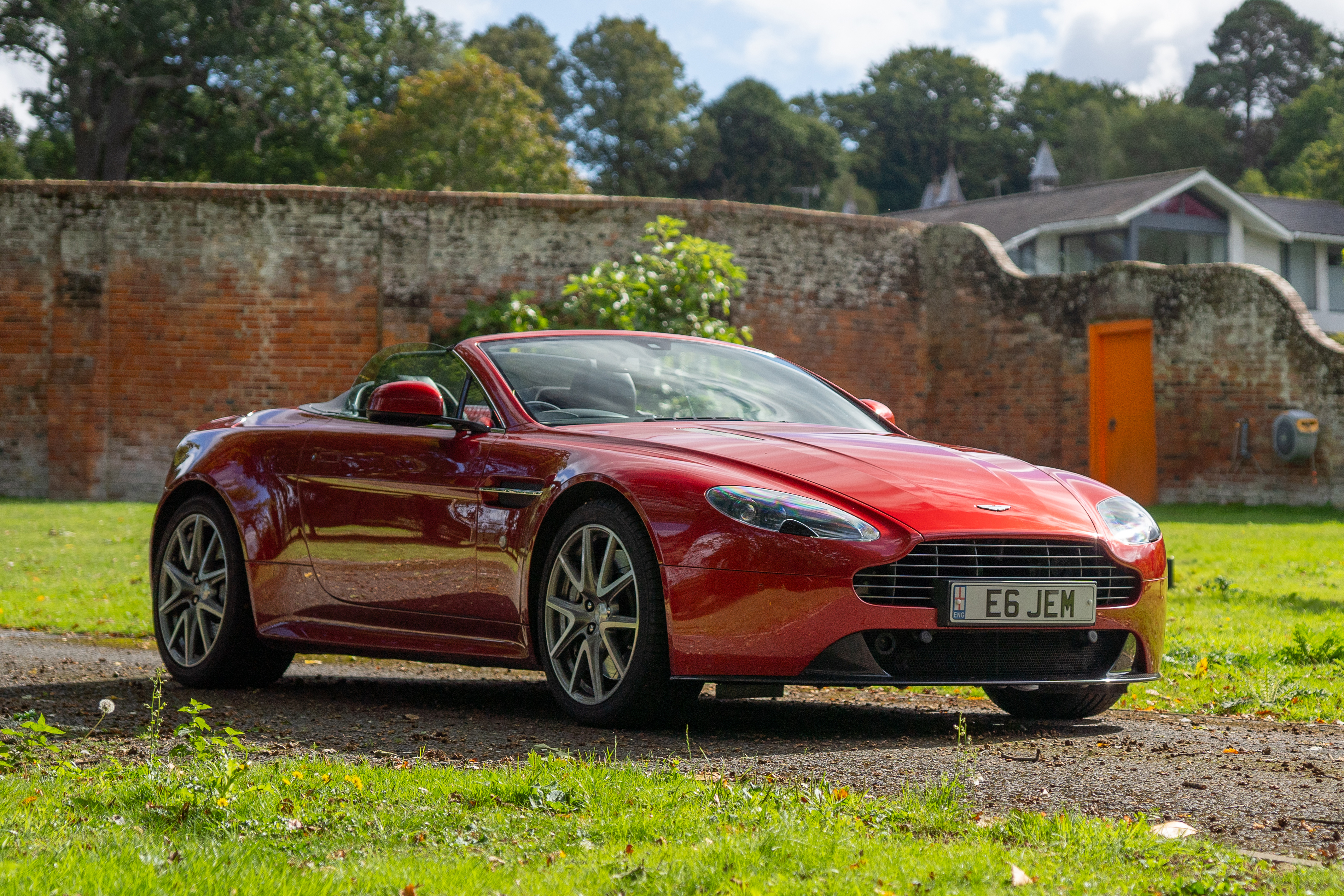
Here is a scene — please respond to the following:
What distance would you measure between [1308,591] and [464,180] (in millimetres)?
34543

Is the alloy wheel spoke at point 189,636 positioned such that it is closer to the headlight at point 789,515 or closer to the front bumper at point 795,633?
the front bumper at point 795,633

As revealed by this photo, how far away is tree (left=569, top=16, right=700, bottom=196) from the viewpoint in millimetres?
62469

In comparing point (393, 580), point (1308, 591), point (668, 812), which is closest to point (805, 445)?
point (393, 580)

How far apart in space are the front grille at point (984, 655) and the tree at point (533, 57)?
6000 centimetres

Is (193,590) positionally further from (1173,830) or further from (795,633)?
(1173,830)

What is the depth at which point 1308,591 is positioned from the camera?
983cm

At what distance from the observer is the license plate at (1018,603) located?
4617 millimetres

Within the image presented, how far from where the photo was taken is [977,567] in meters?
4.66

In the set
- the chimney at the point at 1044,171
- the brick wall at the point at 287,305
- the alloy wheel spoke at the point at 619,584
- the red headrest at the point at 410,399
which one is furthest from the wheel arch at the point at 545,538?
the chimney at the point at 1044,171

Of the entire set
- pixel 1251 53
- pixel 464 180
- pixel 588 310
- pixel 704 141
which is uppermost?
pixel 1251 53

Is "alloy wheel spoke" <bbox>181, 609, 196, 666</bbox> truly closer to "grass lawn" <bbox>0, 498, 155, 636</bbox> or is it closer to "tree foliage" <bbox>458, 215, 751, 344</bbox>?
"grass lawn" <bbox>0, 498, 155, 636</bbox>

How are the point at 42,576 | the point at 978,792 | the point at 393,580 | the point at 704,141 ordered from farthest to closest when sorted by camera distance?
the point at 704,141, the point at 42,576, the point at 393,580, the point at 978,792

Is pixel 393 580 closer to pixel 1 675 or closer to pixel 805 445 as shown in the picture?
Result: pixel 805 445

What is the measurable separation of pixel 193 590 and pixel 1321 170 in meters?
60.1
